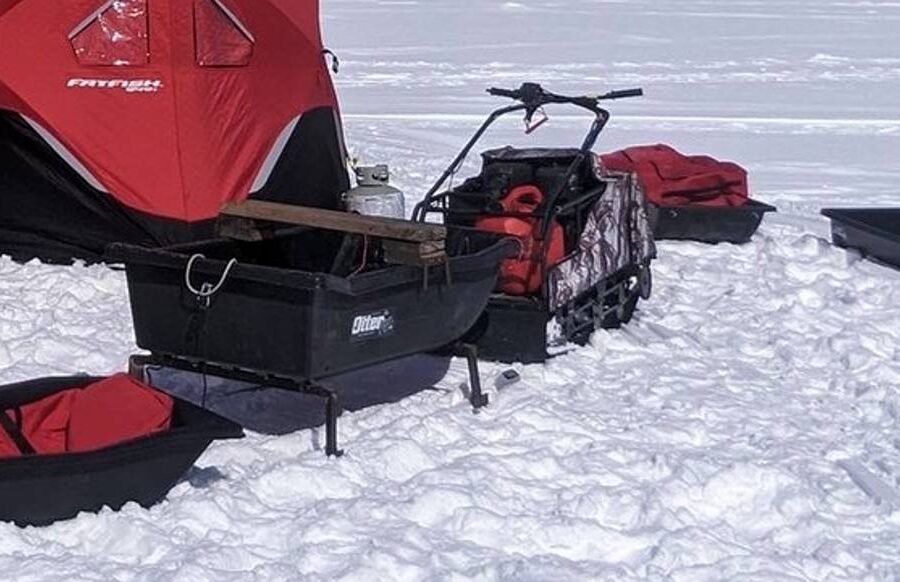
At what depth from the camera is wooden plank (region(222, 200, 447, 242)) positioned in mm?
4250

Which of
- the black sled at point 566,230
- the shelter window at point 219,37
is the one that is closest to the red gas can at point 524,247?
the black sled at point 566,230

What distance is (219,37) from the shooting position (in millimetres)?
6266

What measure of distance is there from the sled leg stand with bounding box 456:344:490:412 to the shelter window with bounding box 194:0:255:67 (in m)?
2.09

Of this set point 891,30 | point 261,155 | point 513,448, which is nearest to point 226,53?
point 261,155

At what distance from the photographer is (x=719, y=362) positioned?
5.30 metres

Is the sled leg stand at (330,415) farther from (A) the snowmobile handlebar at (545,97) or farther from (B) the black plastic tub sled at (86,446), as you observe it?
(A) the snowmobile handlebar at (545,97)

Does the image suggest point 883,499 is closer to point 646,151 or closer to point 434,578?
point 434,578

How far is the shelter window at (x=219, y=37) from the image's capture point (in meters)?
6.18

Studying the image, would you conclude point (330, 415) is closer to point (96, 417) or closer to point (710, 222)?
point (96, 417)

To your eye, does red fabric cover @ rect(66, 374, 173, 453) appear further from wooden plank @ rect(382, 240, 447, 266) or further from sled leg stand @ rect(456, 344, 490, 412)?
sled leg stand @ rect(456, 344, 490, 412)

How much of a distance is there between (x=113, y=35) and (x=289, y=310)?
248cm

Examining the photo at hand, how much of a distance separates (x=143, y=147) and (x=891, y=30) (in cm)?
1641

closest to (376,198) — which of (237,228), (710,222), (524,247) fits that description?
(524,247)

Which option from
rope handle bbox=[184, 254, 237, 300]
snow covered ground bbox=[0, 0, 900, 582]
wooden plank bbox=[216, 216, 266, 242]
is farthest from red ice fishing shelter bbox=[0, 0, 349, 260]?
rope handle bbox=[184, 254, 237, 300]
